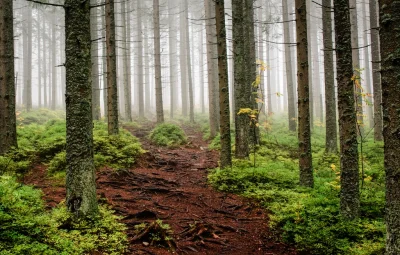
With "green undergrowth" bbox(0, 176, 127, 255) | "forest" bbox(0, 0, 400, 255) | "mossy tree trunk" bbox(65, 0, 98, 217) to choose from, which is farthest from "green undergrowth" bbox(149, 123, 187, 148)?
"mossy tree trunk" bbox(65, 0, 98, 217)

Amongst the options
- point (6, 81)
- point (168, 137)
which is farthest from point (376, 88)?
point (6, 81)

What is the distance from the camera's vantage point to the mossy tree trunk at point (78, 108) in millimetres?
5145

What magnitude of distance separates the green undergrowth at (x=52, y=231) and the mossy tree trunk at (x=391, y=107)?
12.6ft

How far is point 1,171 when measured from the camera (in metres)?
7.55

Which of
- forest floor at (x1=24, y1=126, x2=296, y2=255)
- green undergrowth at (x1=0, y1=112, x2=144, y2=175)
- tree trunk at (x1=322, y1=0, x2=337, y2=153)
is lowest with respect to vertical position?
forest floor at (x1=24, y1=126, x2=296, y2=255)

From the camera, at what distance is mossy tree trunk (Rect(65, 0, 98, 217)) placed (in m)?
5.14

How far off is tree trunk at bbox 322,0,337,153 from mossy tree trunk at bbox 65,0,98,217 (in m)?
9.88

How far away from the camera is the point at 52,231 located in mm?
4348

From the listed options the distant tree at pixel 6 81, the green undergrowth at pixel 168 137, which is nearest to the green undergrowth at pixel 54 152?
the distant tree at pixel 6 81

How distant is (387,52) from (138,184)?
6.69m

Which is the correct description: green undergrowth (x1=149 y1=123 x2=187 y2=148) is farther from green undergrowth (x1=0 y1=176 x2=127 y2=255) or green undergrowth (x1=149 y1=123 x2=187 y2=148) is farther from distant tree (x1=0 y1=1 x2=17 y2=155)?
green undergrowth (x1=0 y1=176 x2=127 y2=255)

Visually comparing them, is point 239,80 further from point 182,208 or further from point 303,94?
point 182,208

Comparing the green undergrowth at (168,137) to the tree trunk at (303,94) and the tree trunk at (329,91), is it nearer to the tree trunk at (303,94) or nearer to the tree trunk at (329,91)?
the tree trunk at (329,91)

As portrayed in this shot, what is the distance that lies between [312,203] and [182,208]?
9.73 ft
